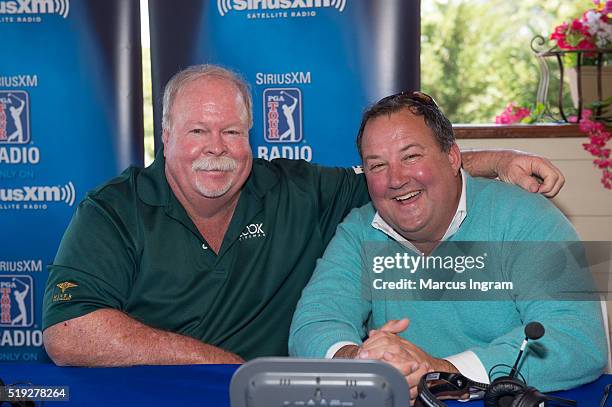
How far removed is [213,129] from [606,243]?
2320 millimetres

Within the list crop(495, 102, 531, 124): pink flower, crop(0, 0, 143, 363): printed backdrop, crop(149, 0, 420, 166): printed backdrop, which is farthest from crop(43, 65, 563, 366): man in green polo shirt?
crop(495, 102, 531, 124): pink flower

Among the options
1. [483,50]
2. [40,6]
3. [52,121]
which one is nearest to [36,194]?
[52,121]

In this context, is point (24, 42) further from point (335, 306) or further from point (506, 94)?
point (506, 94)

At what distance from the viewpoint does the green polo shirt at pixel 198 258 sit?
2.25 m

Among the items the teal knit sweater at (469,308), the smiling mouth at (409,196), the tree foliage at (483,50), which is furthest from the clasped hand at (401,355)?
the tree foliage at (483,50)

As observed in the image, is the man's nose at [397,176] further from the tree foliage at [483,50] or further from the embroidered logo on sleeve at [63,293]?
the tree foliage at [483,50]

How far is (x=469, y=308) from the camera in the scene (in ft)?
6.72

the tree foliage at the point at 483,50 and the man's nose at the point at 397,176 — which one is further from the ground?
the tree foliage at the point at 483,50

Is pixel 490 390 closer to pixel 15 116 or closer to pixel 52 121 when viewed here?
pixel 52 121

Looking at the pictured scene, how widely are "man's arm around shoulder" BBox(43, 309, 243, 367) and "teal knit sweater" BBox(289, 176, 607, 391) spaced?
0.26m

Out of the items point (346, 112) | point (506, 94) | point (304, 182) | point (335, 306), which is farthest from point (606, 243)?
point (506, 94)

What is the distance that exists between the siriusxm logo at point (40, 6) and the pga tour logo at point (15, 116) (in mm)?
312

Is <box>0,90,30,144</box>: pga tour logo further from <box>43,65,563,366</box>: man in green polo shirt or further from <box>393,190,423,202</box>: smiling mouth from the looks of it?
<box>393,190,423,202</box>: smiling mouth

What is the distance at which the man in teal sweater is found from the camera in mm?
2008
